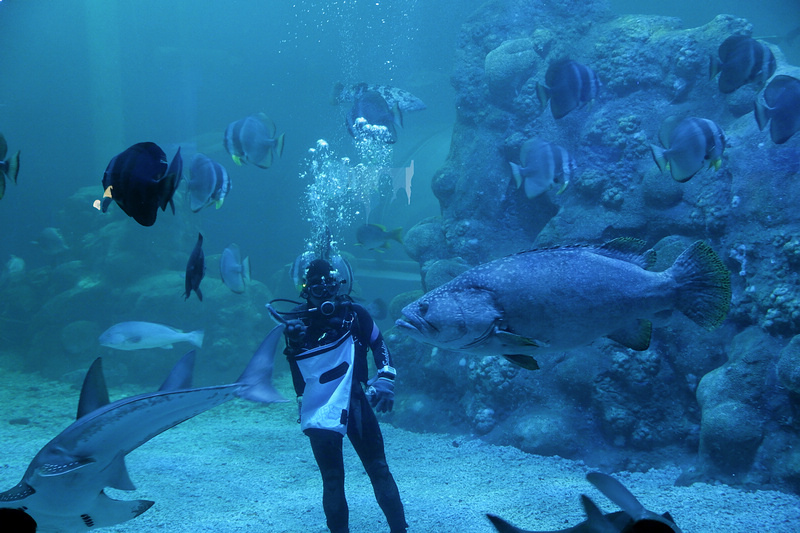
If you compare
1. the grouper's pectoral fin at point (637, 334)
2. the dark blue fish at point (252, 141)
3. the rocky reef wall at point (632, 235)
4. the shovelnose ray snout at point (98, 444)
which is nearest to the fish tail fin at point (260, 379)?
the shovelnose ray snout at point (98, 444)

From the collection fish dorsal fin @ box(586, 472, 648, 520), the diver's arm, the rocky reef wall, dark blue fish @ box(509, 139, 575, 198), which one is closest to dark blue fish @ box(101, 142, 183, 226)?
the diver's arm

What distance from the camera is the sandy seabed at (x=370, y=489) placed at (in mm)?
3350

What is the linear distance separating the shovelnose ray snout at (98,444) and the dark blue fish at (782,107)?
506cm

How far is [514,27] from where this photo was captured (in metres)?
9.75

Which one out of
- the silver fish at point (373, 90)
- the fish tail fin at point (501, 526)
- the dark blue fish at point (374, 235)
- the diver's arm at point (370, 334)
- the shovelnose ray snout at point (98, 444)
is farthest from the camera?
the dark blue fish at point (374, 235)

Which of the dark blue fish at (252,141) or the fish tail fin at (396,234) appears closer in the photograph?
the dark blue fish at (252,141)

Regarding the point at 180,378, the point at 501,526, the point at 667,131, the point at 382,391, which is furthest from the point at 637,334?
the point at 667,131

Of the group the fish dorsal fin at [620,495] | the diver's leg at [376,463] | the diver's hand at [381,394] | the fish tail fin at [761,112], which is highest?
the fish tail fin at [761,112]

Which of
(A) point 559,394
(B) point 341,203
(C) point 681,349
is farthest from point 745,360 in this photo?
(B) point 341,203

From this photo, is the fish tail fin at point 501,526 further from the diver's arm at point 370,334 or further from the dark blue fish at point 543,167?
the dark blue fish at point 543,167

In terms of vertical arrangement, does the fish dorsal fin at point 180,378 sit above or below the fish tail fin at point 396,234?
above

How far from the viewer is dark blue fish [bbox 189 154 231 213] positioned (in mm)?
3836

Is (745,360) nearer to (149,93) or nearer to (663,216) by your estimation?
(663,216)

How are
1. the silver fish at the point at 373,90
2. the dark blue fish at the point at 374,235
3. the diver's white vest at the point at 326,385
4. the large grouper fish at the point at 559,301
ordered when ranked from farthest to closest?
the dark blue fish at the point at 374,235 → the silver fish at the point at 373,90 → the diver's white vest at the point at 326,385 → the large grouper fish at the point at 559,301
